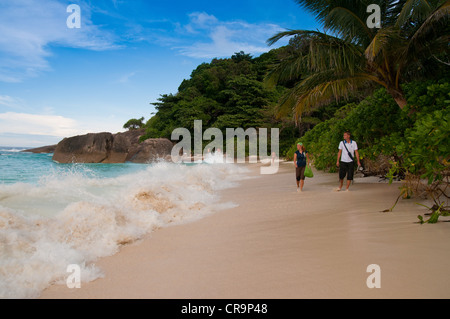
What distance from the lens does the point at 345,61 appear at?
7.51m

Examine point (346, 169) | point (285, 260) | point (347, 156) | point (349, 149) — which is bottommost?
point (285, 260)

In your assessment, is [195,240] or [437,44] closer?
[195,240]

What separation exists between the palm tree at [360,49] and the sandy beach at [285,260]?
4339mm

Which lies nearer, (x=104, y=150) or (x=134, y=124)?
(x=104, y=150)

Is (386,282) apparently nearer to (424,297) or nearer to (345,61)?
(424,297)

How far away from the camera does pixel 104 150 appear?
30.4 meters

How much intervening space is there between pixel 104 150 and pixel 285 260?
3079cm

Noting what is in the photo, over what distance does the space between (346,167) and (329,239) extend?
4.65m

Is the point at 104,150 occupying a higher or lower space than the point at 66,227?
higher

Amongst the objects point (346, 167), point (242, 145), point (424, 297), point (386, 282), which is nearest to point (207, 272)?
point (386, 282)

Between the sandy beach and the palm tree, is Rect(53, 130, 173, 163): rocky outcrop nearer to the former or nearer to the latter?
the palm tree

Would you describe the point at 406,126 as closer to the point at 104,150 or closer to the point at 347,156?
the point at 347,156

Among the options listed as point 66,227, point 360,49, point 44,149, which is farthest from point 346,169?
point 44,149
